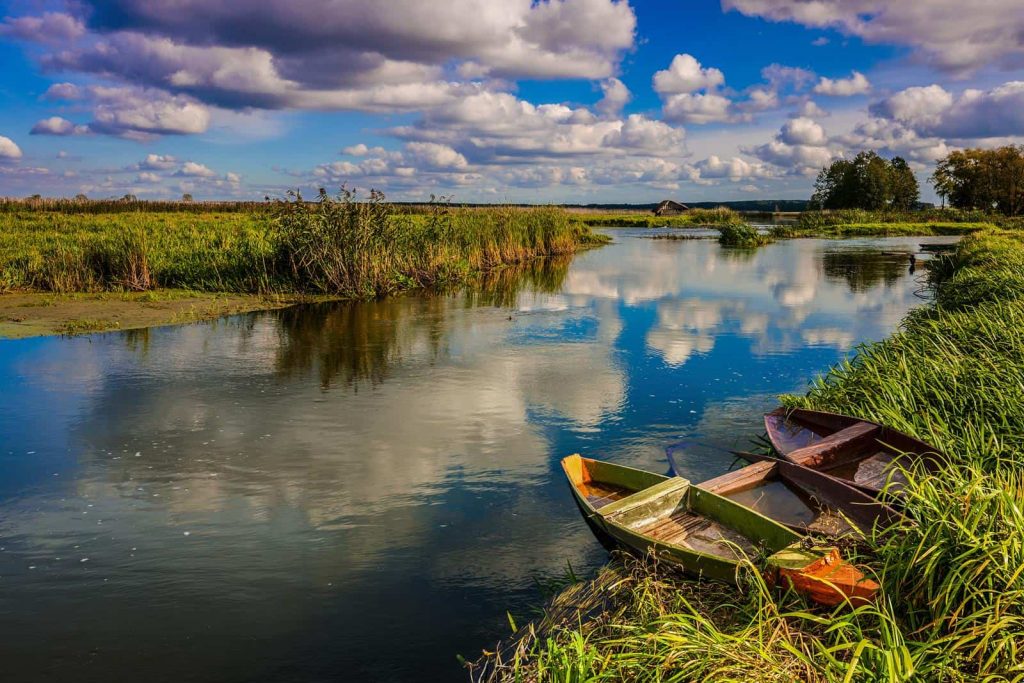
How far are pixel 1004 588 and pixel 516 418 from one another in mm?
7097

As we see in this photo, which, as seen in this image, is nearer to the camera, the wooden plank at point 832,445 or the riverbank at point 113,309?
the wooden plank at point 832,445

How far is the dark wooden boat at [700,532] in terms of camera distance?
14.5 ft

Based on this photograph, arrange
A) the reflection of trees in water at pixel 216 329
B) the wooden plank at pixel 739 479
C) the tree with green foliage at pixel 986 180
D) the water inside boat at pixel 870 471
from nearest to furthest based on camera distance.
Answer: the wooden plank at pixel 739 479 → the water inside boat at pixel 870 471 → the reflection of trees in water at pixel 216 329 → the tree with green foliage at pixel 986 180

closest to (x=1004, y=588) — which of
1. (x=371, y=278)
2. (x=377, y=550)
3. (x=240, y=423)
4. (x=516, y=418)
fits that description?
(x=377, y=550)

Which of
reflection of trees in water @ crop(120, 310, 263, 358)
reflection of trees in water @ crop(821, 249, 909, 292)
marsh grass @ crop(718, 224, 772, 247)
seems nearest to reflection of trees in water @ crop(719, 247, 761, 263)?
marsh grass @ crop(718, 224, 772, 247)

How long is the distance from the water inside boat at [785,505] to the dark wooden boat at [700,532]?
1.71ft

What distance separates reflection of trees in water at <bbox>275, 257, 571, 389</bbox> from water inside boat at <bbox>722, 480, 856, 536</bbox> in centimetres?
760

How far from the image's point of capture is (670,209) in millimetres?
104312

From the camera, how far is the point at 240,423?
10.1 m

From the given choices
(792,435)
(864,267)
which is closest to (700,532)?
(792,435)

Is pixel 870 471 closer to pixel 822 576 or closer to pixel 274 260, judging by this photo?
pixel 822 576

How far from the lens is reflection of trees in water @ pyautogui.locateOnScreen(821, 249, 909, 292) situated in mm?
27797

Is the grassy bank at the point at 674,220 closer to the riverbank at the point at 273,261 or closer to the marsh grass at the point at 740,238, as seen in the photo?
the marsh grass at the point at 740,238

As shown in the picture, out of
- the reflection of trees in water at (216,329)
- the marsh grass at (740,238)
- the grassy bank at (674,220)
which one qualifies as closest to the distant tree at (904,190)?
the grassy bank at (674,220)
